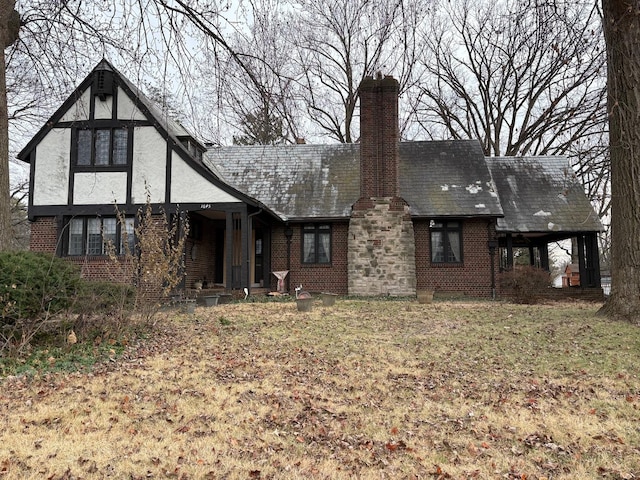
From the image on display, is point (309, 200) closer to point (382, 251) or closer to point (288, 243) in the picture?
point (288, 243)

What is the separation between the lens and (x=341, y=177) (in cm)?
1909

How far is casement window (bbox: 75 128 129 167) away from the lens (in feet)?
49.7

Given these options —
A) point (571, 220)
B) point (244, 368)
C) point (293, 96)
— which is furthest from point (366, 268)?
point (244, 368)

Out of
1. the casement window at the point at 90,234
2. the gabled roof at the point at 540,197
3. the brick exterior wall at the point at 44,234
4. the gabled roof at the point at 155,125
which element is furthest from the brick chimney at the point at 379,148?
the brick exterior wall at the point at 44,234

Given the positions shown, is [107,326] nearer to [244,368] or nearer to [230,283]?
[244,368]

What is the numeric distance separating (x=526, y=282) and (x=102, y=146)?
13.5 metres

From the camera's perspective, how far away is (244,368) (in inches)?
237

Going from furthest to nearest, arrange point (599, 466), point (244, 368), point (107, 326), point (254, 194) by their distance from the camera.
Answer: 1. point (254, 194)
2. point (107, 326)
3. point (244, 368)
4. point (599, 466)

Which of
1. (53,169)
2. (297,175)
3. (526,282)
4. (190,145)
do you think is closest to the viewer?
(526,282)

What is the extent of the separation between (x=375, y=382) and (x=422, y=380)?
0.57 metres

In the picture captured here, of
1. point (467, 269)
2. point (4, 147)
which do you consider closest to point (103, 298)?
point (4, 147)

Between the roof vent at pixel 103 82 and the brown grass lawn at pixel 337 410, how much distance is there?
10.2 m

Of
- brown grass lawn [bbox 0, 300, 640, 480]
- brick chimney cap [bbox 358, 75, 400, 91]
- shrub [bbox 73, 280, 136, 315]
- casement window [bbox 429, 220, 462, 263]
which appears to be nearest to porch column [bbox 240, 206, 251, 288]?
shrub [bbox 73, 280, 136, 315]

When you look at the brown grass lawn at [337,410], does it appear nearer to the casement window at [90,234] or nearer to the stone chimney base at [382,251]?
the casement window at [90,234]
